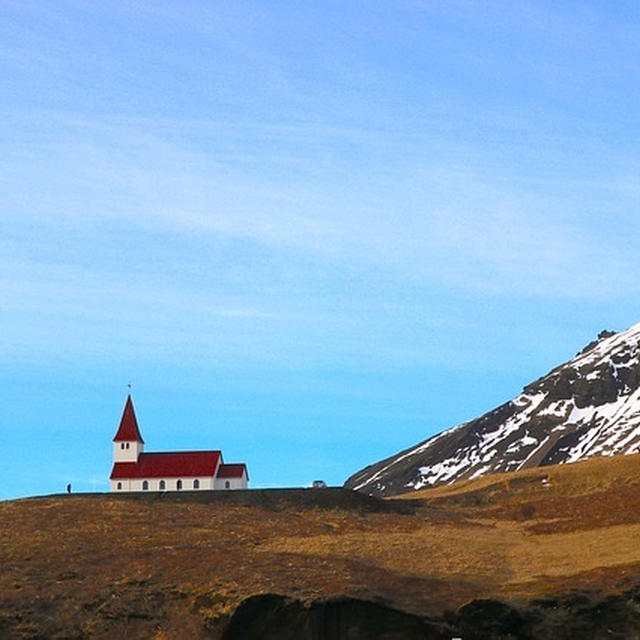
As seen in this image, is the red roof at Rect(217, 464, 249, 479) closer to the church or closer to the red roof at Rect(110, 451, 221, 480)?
the church

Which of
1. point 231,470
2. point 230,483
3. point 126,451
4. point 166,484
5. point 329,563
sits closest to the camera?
point 329,563

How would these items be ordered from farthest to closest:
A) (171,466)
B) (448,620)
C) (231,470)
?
(231,470), (171,466), (448,620)

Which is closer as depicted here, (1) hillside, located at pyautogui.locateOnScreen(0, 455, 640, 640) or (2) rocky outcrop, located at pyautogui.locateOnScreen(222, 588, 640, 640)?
(2) rocky outcrop, located at pyautogui.locateOnScreen(222, 588, 640, 640)

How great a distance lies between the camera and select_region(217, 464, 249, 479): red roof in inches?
4961

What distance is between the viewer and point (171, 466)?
126 m

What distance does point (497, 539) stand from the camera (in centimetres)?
8475

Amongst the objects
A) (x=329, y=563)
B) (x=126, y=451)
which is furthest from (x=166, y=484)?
(x=329, y=563)

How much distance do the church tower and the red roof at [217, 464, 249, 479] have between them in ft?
32.0

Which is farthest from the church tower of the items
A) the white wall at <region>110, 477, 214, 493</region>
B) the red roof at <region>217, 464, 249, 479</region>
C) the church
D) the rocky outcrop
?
the rocky outcrop

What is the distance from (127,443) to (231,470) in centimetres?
1212

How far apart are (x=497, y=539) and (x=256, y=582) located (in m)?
20.9

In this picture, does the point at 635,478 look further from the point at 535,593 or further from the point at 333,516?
the point at 535,593

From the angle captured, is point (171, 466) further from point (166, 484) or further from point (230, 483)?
point (230, 483)

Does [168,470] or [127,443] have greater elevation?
[127,443]
